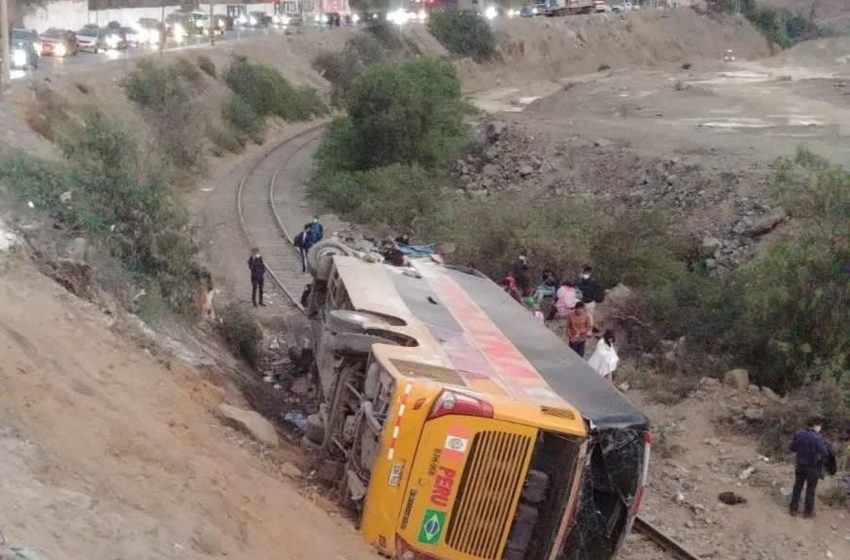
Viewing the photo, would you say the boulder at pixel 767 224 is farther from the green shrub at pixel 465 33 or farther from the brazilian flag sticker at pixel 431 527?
the green shrub at pixel 465 33

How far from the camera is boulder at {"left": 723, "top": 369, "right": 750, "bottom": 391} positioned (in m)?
15.6

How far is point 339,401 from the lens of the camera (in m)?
10.1

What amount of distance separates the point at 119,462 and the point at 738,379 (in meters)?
10.3

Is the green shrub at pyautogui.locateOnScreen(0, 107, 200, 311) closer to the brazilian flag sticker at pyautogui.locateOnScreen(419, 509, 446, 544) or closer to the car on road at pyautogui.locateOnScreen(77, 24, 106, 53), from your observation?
the brazilian flag sticker at pyautogui.locateOnScreen(419, 509, 446, 544)

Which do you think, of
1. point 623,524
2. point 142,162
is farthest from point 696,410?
point 142,162

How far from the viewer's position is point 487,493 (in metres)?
8.33

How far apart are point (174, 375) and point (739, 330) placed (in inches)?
367

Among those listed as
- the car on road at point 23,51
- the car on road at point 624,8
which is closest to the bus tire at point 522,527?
the car on road at point 23,51

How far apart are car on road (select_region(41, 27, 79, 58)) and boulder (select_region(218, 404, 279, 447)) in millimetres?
37453

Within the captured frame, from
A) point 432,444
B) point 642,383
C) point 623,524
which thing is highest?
point 432,444

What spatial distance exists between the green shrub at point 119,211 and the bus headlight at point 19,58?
2122cm

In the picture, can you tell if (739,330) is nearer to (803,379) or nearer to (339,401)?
(803,379)

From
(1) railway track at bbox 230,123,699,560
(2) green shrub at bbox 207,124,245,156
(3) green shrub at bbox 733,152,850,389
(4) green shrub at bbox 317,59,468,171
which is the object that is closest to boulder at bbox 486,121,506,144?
(4) green shrub at bbox 317,59,468,171

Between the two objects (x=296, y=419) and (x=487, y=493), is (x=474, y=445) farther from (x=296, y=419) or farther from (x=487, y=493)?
(x=296, y=419)
